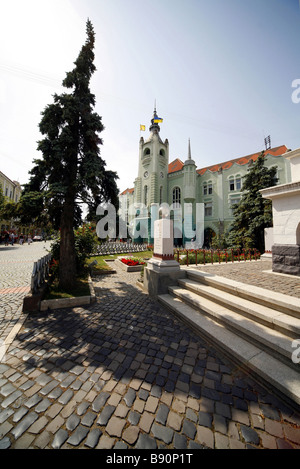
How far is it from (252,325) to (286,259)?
4081 millimetres

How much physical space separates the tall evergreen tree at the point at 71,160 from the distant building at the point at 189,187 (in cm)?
2079

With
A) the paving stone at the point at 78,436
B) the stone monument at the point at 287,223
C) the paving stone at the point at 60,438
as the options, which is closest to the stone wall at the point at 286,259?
the stone monument at the point at 287,223

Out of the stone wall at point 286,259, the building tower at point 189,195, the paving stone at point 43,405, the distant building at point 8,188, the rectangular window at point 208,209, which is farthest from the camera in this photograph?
the distant building at point 8,188

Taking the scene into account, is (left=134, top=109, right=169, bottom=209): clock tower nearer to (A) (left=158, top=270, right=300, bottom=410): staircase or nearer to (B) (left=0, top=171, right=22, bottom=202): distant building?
(A) (left=158, top=270, right=300, bottom=410): staircase

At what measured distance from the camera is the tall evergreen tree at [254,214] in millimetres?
13627

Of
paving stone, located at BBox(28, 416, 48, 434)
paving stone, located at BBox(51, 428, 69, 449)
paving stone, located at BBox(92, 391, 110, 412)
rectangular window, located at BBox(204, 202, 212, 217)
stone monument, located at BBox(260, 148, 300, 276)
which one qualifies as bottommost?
paving stone, located at BBox(92, 391, 110, 412)

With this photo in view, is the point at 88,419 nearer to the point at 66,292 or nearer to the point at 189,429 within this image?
the point at 189,429

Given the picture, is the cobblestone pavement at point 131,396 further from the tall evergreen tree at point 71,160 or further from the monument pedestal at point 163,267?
the tall evergreen tree at point 71,160

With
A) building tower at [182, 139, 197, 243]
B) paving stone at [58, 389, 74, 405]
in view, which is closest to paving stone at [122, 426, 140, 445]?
paving stone at [58, 389, 74, 405]

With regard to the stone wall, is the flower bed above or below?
below

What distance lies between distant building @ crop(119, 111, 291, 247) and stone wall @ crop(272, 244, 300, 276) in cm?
1992

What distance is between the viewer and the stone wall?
5.48 m

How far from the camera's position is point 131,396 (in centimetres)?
206

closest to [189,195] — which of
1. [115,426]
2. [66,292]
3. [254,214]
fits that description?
[254,214]
